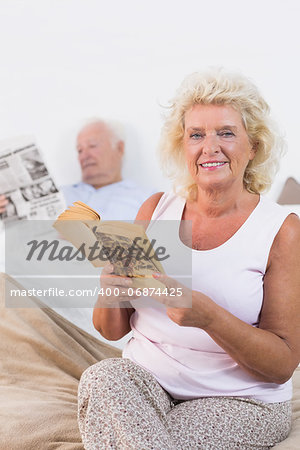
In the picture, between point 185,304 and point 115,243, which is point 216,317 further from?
point 115,243

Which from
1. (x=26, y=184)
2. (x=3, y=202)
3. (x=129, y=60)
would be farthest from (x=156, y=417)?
(x=129, y=60)

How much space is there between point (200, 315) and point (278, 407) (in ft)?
0.94

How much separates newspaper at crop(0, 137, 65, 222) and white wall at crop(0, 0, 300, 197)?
1.94 ft

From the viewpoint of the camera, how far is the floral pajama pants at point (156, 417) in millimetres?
949

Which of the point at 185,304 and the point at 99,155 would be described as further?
the point at 99,155

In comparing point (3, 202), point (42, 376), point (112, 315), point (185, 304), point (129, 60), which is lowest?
point (42, 376)

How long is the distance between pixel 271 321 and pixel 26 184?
1529 millimetres

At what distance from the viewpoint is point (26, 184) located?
2414mm

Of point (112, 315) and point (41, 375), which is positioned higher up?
point (112, 315)

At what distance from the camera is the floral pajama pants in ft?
3.11

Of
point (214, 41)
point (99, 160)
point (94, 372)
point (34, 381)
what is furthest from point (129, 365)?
point (214, 41)

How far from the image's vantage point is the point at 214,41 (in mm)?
2920

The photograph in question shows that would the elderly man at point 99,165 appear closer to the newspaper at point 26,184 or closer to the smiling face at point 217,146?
the newspaper at point 26,184

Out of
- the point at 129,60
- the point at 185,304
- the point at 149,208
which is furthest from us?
the point at 129,60
